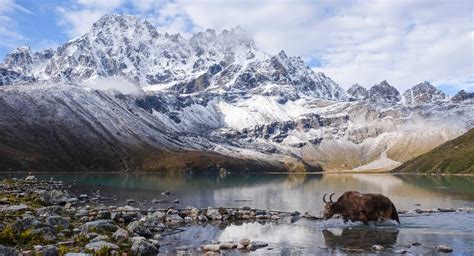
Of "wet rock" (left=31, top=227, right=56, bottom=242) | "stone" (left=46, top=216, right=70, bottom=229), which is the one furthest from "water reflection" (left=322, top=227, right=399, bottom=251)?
"stone" (left=46, top=216, right=70, bottom=229)

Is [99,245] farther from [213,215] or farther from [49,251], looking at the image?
[213,215]

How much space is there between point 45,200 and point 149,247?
24.7 m

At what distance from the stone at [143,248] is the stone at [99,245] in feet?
4.65

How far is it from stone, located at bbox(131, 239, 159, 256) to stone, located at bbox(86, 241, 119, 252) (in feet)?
4.65

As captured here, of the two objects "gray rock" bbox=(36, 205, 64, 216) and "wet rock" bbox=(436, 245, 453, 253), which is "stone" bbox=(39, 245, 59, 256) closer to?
"gray rock" bbox=(36, 205, 64, 216)

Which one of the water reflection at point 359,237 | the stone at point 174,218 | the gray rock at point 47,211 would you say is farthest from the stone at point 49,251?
the stone at point 174,218

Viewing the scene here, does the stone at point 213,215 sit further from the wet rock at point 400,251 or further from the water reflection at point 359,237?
the wet rock at point 400,251

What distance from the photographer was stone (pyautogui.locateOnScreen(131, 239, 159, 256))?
2944 centimetres

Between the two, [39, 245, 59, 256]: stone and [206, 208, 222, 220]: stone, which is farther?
[206, 208, 222, 220]: stone

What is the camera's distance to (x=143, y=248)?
2980 cm

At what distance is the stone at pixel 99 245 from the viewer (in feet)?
89.5

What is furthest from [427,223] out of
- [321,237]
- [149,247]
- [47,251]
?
[47,251]

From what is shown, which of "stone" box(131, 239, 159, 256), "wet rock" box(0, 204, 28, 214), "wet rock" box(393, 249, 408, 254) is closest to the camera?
"stone" box(131, 239, 159, 256)

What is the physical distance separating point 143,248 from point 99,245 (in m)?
2.90
